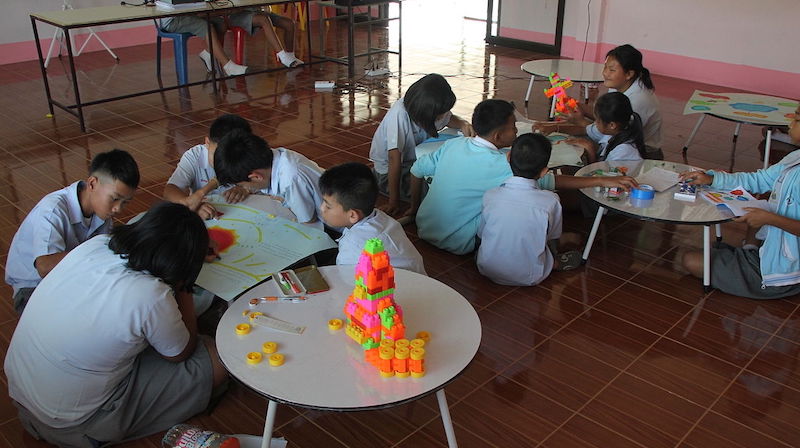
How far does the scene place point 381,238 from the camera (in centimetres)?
240

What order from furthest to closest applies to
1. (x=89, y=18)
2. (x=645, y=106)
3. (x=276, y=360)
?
(x=89, y=18) < (x=645, y=106) < (x=276, y=360)

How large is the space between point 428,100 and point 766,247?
1.79 meters

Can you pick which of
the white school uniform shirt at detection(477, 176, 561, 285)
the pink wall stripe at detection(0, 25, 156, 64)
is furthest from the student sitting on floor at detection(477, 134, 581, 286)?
the pink wall stripe at detection(0, 25, 156, 64)

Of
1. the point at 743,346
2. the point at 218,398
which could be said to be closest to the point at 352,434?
the point at 218,398

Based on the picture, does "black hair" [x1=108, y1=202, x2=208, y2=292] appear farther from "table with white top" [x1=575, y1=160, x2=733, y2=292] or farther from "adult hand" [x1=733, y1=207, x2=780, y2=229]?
"adult hand" [x1=733, y1=207, x2=780, y2=229]

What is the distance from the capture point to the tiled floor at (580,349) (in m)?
2.28

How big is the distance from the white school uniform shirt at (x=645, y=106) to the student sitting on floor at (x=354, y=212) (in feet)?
7.96

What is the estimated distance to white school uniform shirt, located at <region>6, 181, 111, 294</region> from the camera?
243 cm

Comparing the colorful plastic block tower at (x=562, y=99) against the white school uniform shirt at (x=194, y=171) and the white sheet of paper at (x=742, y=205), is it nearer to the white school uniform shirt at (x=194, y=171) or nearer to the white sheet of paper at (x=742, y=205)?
the white sheet of paper at (x=742, y=205)

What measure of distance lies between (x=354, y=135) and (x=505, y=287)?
7.99ft

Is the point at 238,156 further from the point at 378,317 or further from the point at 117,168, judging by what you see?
the point at 378,317

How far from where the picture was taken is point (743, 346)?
9.07 ft

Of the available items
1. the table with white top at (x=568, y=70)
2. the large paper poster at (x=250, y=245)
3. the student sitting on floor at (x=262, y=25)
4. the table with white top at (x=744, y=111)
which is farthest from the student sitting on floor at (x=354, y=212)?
the student sitting on floor at (x=262, y=25)

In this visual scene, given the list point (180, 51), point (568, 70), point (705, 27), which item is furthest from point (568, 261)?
point (705, 27)
